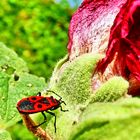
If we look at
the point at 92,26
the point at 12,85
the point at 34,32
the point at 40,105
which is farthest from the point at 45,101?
the point at 34,32

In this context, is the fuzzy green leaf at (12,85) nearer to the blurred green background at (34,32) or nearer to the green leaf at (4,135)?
the green leaf at (4,135)

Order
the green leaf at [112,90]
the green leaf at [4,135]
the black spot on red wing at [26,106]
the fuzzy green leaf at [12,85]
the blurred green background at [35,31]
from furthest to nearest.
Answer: the blurred green background at [35,31] < the fuzzy green leaf at [12,85] < the green leaf at [4,135] < the black spot on red wing at [26,106] < the green leaf at [112,90]

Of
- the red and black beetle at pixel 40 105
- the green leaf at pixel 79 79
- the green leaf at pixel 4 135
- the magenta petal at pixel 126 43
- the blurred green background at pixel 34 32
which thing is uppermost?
the blurred green background at pixel 34 32

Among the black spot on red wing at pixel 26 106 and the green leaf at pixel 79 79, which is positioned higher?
the green leaf at pixel 79 79

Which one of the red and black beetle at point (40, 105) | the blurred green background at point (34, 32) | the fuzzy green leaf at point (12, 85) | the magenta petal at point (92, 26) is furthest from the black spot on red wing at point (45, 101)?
the blurred green background at point (34, 32)

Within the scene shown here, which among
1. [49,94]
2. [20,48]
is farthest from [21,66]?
[20,48]

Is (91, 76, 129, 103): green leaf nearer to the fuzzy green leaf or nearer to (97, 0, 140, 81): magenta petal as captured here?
(97, 0, 140, 81): magenta petal

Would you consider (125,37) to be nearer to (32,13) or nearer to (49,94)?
Answer: (49,94)

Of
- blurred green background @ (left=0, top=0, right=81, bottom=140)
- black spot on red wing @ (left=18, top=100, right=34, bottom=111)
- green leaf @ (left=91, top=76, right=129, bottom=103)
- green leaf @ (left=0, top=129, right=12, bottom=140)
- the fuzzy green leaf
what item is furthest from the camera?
blurred green background @ (left=0, top=0, right=81, bottom=140)

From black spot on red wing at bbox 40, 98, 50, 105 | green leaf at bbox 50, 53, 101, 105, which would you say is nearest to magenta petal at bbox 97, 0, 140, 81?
green leaf at bbox 50, 53, 101, 105
